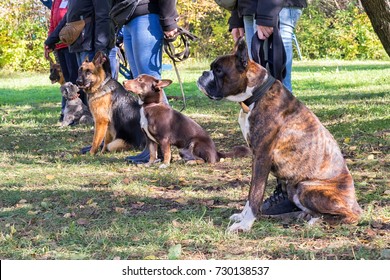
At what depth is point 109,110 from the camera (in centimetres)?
889

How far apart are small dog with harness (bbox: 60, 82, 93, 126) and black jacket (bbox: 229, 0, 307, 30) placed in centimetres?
542

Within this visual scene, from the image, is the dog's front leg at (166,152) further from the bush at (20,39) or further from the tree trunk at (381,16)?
the bush at (20,39)

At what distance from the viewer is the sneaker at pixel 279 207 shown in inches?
201

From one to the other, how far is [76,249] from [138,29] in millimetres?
3442

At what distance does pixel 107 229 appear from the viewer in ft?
16.4

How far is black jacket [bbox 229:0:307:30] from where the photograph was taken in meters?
5.82

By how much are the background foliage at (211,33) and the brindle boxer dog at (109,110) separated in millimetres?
19962

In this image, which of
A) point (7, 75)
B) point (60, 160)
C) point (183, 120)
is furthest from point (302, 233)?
point (7, 75)

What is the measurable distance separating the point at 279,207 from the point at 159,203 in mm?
1168

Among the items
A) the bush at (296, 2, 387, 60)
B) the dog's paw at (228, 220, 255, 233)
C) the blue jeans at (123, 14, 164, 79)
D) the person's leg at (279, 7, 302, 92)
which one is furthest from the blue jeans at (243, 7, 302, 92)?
the bush at (296, 2, 387, 60)

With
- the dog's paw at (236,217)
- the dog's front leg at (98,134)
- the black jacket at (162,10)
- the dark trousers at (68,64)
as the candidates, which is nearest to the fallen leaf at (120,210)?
the dog's paw at (236,217)

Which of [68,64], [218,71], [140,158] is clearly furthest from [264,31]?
[68,64]

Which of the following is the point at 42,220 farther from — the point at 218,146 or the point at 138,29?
the point at 218,146

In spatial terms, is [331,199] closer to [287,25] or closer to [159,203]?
[159,203]
